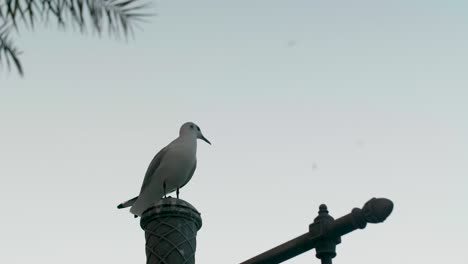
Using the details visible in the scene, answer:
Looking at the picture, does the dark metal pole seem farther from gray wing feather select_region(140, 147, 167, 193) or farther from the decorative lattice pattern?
gray wing feather select_region(140, 147, 167, 193)

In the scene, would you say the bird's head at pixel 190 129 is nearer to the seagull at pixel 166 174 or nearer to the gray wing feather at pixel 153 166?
the seagull at pixel 166 174

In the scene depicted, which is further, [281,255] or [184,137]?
[184,137]

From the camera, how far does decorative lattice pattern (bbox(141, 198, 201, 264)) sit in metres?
4.79

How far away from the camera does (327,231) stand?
3.71 metres

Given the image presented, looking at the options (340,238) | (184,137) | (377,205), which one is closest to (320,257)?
(340,238)

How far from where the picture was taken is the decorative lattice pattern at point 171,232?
479 cm

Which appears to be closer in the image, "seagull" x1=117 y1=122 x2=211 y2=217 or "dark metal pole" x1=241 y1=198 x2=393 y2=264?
"dark metal pole" x1=241 y1=198 x2=393 y2=264

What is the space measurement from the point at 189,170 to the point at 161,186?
16.9 inches

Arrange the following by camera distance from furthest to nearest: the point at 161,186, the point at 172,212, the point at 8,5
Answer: the point at 161,186 < the point at 172,212 < the point at 8,5

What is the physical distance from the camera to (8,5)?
198 cm

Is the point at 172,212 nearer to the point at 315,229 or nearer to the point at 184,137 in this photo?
the point at 315,229

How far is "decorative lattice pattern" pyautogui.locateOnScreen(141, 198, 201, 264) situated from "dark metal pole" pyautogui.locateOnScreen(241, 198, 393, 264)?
36.2 inches

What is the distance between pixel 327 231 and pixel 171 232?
4.94 ft

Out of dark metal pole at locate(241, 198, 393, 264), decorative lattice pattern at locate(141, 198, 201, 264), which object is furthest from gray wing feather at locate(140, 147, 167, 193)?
dark metal pole at locate(241, 198, 393, 264)
